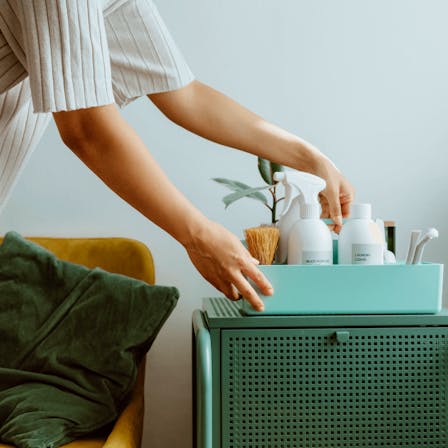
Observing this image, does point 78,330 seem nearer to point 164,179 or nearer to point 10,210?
point 10,210

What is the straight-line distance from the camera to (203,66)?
6.21 ft

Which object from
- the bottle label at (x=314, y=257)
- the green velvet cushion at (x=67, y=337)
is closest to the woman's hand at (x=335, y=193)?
the bottle label at (x=314, y=257)

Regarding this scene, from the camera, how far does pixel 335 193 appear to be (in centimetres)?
129

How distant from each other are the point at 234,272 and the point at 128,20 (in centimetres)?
51

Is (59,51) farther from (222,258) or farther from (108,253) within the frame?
(108,253)

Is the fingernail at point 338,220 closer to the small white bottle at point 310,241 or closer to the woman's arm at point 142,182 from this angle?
the small white bottle at point 310,241

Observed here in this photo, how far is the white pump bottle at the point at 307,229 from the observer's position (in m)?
1.18

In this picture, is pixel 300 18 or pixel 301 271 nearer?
pixel 301 271

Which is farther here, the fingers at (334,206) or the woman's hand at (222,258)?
the fingers at (334,206)

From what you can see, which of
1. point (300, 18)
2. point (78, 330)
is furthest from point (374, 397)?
point (300, 18)

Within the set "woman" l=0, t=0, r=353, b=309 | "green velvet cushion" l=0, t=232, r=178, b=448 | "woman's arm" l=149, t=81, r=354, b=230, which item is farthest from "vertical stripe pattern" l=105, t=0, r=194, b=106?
"green velvet cushion" l=0, t=232, r=178, b=448

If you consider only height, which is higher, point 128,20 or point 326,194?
point 128,20

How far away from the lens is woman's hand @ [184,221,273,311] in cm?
Answer: 98

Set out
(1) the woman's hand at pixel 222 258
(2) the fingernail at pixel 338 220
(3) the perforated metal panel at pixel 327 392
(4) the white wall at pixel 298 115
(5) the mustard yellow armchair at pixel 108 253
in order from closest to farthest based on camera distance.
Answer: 1. (1) the woman's hand at pixel 222 258
2. (3) the perforated metal panel at pixel 327 392
3. (2) the fingernail at pixel 338 220
4. (5) the mustard yellow armchair at pixel 108 253
5. (4) the white wall at pixel 298 115
